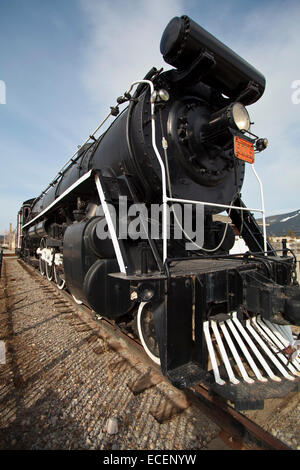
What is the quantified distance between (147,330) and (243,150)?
231 centimetres

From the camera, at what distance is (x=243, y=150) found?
2.77m

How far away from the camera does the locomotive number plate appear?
8.85 feet

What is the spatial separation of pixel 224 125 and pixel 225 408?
289cm

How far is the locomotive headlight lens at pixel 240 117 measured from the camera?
281 cm

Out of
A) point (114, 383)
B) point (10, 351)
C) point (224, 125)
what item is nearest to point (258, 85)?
point (224, 125)

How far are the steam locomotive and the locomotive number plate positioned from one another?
13 millimetres

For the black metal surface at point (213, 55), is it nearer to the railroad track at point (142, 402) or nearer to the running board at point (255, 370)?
the running board at point (255, 370)

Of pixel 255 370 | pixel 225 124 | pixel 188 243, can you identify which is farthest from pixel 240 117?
pixel 255 370
